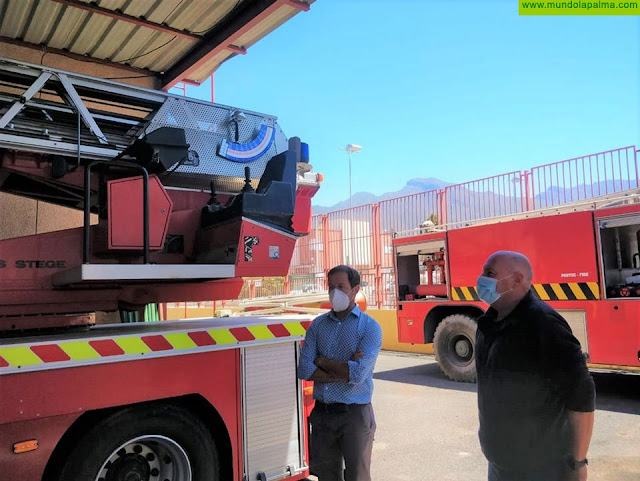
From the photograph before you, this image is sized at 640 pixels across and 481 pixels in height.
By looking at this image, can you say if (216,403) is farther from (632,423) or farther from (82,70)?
(82,70)

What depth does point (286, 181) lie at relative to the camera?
3.97 m

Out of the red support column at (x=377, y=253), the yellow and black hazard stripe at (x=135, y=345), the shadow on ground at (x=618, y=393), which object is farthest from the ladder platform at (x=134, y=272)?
the red support column at (x=377, y=253)

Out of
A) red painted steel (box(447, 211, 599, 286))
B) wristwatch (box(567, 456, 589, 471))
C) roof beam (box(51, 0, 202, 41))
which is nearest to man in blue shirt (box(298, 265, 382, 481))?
wristwatch (box(567, 456, 589, 471))

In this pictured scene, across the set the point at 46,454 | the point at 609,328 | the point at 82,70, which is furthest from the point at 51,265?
the point at 609,328

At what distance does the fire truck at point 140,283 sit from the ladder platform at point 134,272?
13 mm

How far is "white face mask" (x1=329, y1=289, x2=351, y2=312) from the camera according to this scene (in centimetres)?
308

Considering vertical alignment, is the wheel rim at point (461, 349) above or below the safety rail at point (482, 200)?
below

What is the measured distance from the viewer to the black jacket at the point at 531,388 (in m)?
2.20

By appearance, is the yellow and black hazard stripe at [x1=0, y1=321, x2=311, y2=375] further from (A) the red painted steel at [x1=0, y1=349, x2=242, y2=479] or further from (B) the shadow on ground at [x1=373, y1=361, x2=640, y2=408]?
(B) the shadow on ground at [x1=373, y1=361, x2=640, y2=408]

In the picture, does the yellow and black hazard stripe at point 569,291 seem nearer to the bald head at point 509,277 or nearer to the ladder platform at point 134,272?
the bald head at point 509,277

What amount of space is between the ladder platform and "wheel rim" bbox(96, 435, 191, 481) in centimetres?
104

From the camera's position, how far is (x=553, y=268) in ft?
24.9

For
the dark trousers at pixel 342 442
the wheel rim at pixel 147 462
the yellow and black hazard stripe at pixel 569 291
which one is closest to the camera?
the dark trousers at pixel 342 442

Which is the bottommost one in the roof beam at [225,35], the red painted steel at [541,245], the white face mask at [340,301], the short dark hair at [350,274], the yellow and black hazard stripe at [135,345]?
the yellow and black hazard stripe at [135,345]
